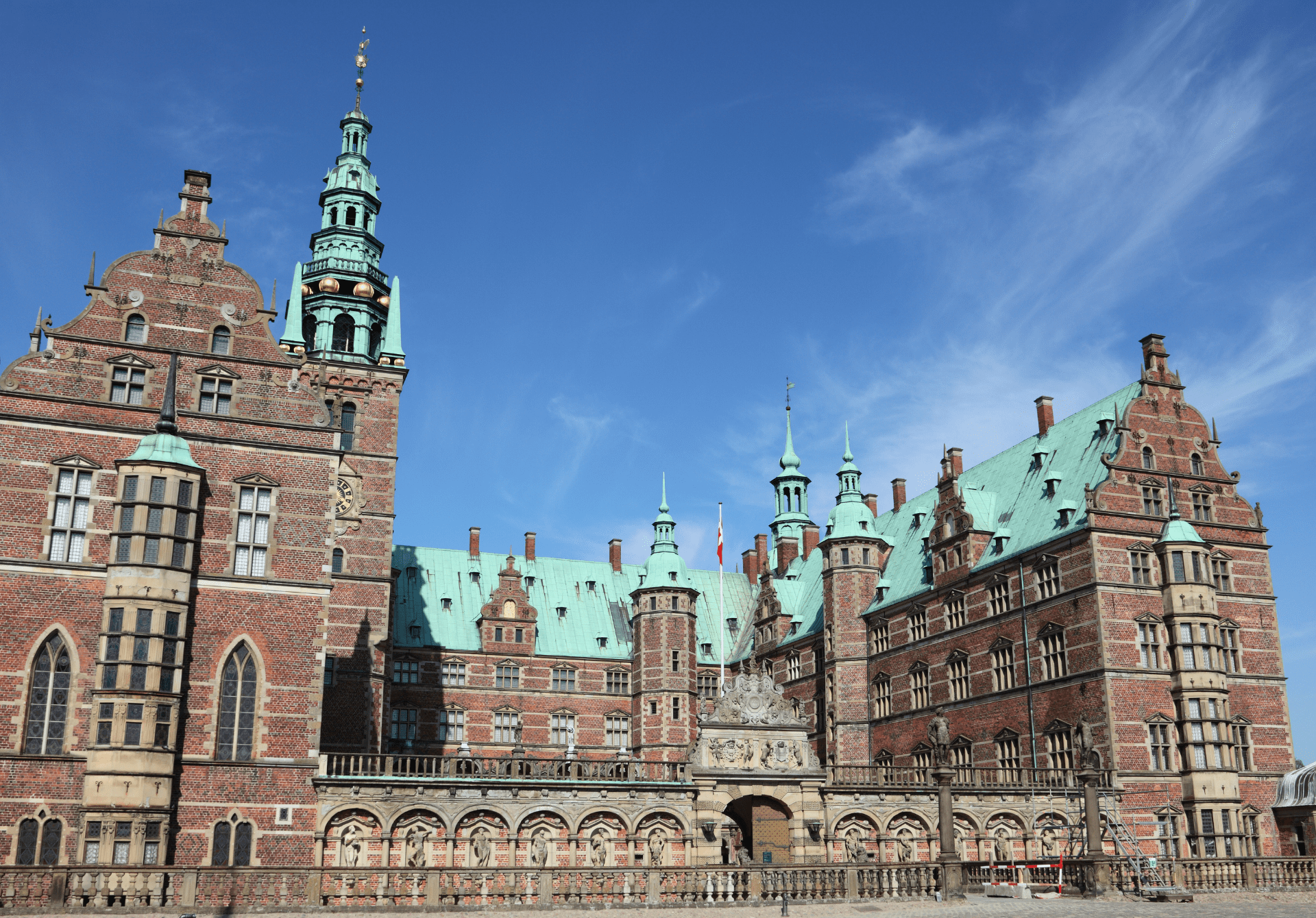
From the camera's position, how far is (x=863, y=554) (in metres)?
52.7

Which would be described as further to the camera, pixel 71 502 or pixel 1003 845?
pixel 1003 845

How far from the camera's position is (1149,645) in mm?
38219

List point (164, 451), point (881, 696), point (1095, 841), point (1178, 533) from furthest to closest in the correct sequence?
1. point (881, 696)
2. point (1178, 533)
3. point (1095, 841)
4. point (164, 451)

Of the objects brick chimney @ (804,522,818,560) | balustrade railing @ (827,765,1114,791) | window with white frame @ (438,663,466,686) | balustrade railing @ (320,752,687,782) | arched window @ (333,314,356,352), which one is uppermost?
arched window @ (333,314,356,352)

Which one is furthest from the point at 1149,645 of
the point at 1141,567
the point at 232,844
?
the point at 232,844

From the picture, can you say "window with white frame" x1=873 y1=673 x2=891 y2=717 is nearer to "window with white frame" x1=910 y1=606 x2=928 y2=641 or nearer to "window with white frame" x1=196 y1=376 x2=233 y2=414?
"window with white frame" x1=910 y1=606 x2=928 y2=641

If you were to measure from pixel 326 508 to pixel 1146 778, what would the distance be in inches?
1063

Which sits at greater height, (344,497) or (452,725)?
(344,497)

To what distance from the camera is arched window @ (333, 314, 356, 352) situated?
51.8 meters

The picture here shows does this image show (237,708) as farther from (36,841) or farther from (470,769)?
(470,769)

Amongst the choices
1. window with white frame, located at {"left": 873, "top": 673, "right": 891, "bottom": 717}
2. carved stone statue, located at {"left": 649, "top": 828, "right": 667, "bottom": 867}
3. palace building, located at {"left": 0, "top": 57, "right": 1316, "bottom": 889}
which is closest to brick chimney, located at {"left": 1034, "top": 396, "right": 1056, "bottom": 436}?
palace building, located at {"left": 0, "top": 57, "right": 1316, "bottom": 889}

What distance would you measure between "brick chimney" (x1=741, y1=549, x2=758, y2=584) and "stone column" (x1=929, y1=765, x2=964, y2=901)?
127ft

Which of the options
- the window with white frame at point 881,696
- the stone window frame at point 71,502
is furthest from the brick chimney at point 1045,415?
the stone window frame at point 71,502

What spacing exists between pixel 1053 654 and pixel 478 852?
825 inches
